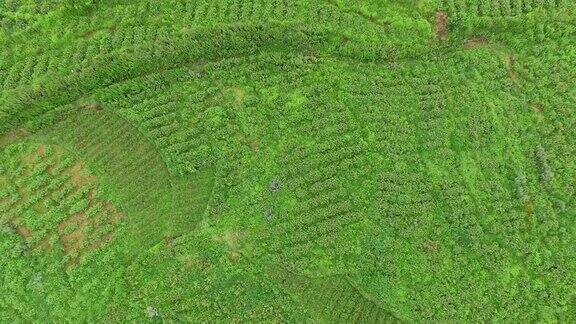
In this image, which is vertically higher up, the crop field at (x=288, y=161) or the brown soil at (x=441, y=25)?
A: the brown soil at (x=441, y=25)

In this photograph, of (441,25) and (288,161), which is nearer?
(288,161)

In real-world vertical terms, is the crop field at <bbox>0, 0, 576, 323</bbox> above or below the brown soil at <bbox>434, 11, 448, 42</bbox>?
below

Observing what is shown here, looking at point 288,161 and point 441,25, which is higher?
point 441,25

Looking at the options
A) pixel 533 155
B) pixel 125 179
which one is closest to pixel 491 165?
pixel 533 155

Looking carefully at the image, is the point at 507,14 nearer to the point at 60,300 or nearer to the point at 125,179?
the point at 125,179
